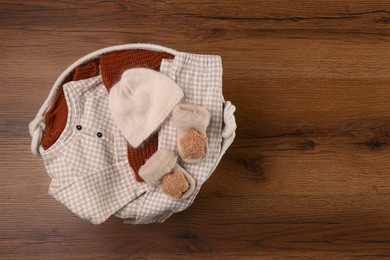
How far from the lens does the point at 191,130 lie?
69 cm

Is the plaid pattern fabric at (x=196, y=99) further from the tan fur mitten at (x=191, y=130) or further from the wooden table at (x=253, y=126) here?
the wooden table at (x=253, y=126)

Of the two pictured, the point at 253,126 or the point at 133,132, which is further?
the point at 253,126

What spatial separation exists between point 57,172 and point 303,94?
58cm

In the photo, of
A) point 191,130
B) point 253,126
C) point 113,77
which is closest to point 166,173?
point 191,130

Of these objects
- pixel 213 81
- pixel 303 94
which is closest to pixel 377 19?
pixel 303 94

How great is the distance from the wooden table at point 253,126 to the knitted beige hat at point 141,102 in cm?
30

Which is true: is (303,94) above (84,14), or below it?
below

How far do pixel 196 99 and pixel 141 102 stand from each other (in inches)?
3.8

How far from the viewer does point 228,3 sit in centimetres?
101

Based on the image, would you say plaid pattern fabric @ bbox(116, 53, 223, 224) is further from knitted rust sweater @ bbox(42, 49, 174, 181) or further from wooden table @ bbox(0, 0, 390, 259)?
wooden table @ bbox(0, 0, 390, 259)

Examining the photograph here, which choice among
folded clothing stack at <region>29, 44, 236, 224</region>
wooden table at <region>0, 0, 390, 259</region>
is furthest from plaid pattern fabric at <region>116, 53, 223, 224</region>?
wooden table at <region>0, 0, 390, 259</region>

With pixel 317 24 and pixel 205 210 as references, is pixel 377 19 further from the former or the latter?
pixel 205 210

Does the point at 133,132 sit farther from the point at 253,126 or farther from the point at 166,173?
the point at 253,126

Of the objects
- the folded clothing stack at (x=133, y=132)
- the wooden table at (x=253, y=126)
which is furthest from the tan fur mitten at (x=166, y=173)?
the wooden table at (x=253, y=126)
